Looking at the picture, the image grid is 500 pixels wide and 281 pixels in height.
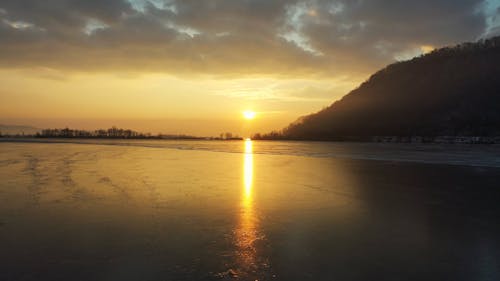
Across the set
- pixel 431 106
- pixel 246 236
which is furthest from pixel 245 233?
pixel 431 106

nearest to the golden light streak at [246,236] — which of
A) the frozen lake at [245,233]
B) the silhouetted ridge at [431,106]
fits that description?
the frozen lake at [245,233]

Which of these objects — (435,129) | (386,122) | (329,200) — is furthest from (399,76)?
(329,200)

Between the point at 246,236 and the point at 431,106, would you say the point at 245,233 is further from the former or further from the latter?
the point at 431,106

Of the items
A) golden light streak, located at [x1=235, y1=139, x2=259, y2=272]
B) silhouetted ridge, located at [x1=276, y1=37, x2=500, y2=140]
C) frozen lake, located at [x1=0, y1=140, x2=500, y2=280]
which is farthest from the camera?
silhouetted ridge, located at [x1=276, y1=37, x2=500, y2=140]

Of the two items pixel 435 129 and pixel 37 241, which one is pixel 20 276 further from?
pixel 435 129

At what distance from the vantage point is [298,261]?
19.9 feet

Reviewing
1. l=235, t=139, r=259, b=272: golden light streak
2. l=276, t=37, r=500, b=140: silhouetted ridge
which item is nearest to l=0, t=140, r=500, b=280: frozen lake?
l=235, t=139, r=259, b=272: golden light streak

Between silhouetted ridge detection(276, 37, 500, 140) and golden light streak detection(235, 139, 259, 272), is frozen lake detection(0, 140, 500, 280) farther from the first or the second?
silhouetted ridge detection(276, 37, 500, 140)

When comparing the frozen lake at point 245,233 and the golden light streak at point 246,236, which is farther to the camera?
the golden light streak at point 246,236

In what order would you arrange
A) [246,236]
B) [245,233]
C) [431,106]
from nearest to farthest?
1. [246,236]
2. [245,233]
3. [431,106]

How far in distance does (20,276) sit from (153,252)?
1951 millimetres

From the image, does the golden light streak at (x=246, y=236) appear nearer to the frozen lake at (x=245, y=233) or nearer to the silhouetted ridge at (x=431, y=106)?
the frozen lake at (x=245, y=233)

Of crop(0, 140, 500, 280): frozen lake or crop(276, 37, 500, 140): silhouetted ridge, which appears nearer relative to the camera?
crop(0, 140, 500, 280): frozen lake

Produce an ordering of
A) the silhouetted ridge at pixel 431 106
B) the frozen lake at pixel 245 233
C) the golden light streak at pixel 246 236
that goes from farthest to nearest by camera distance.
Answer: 1. the silhouetted ridge at pixel 431 106
2. the golden light streak at pixel 246 236
3. the frozen lake at pixel 245 233
